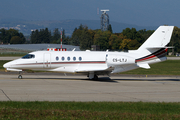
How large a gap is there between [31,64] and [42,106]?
40.9ft

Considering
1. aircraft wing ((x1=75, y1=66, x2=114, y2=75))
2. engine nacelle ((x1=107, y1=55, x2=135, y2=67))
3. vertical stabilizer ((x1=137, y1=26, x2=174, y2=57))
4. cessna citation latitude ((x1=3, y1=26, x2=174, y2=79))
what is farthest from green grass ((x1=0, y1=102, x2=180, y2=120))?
vertical stabilizer ((x1=137, y1=26, x2=174, y2=57))

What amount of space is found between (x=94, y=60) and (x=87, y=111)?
1368 cm

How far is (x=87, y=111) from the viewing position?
36.1 ft

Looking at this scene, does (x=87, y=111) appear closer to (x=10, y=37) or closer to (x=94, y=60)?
(x=94, y=60)

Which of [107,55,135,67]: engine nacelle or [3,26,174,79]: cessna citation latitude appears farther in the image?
[107,55,135,67]: engine nacelle

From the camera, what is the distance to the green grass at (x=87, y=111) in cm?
1014

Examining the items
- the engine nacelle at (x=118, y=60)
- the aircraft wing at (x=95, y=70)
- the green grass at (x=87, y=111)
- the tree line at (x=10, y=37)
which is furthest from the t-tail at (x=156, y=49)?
the tree line at (x=10, y=37)

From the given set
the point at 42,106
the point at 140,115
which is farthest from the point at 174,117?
the point at 42,106

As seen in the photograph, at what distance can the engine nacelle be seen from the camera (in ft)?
79.6

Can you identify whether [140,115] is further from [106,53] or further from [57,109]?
[106,53]

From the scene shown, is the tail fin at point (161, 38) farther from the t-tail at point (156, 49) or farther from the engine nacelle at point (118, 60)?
the engine nacelle at point (118, 60)

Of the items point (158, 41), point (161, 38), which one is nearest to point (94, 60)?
point (158, 41)

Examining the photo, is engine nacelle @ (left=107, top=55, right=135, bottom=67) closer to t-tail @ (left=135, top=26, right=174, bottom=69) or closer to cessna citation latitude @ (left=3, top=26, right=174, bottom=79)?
cessna citation latitude @ (left=3, top=26, right=174, bottom=79)

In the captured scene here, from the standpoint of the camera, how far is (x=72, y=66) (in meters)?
24.2
